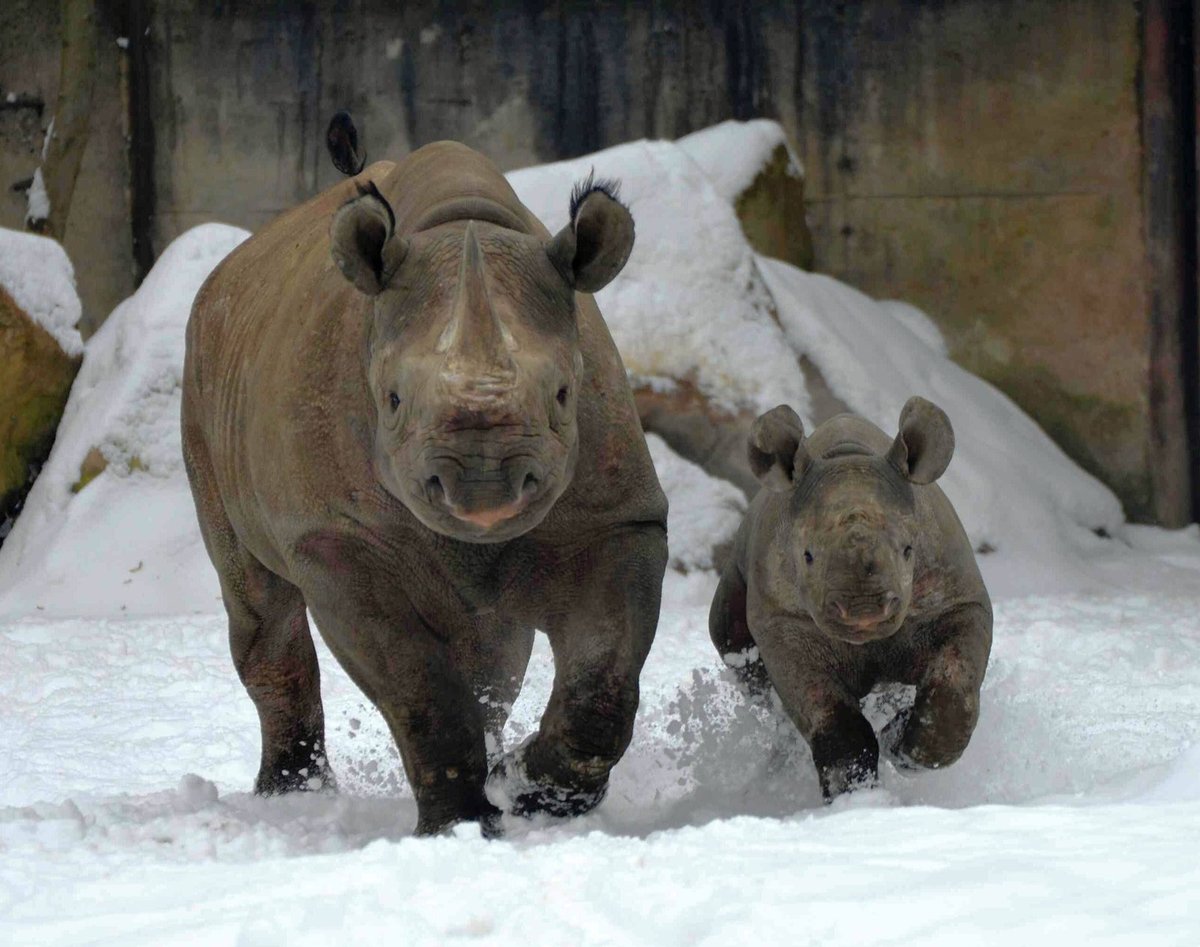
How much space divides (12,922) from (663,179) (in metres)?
7.90

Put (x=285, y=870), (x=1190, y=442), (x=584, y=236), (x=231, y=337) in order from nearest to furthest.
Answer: (x=285, y=870) < (x=584, y=236) < (x=231, y=337) < (x=1190, y=442)

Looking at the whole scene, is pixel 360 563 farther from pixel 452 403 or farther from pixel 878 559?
pixel 878 559

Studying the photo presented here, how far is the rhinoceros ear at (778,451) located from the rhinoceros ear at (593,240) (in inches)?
45.5

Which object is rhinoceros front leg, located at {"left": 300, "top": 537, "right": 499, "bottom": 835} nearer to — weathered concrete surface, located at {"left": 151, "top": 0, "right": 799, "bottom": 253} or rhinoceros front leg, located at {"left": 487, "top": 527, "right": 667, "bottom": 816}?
rhinoceros front leg, located at {"left": 487, "top": 527, "right": 667, "bottom": 816}

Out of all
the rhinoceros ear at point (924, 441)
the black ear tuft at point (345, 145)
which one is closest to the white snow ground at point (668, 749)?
the rhinoceros ear at point (924, 441)

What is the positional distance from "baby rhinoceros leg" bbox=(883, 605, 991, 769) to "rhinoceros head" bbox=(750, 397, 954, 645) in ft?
0.71

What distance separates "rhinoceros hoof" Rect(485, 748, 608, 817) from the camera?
469 cm

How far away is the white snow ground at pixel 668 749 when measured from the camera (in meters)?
3.28

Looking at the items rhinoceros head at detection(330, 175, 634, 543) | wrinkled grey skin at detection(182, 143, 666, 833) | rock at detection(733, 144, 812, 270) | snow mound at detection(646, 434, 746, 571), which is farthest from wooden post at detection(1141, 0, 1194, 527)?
rhinoceros head at detection(330, 175, 634, 543)

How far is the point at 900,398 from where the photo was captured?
35.1 feet

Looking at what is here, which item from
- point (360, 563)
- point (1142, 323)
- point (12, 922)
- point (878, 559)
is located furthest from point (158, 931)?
point (1142, 323)

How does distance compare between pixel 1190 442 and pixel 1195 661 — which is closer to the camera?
pixel 1195 661

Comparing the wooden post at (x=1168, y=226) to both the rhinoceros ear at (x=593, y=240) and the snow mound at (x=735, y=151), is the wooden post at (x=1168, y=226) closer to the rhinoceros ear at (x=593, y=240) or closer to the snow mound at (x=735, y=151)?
the snow mound at (x=735, y=151)

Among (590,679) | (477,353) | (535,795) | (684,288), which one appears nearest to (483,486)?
(477,353)
